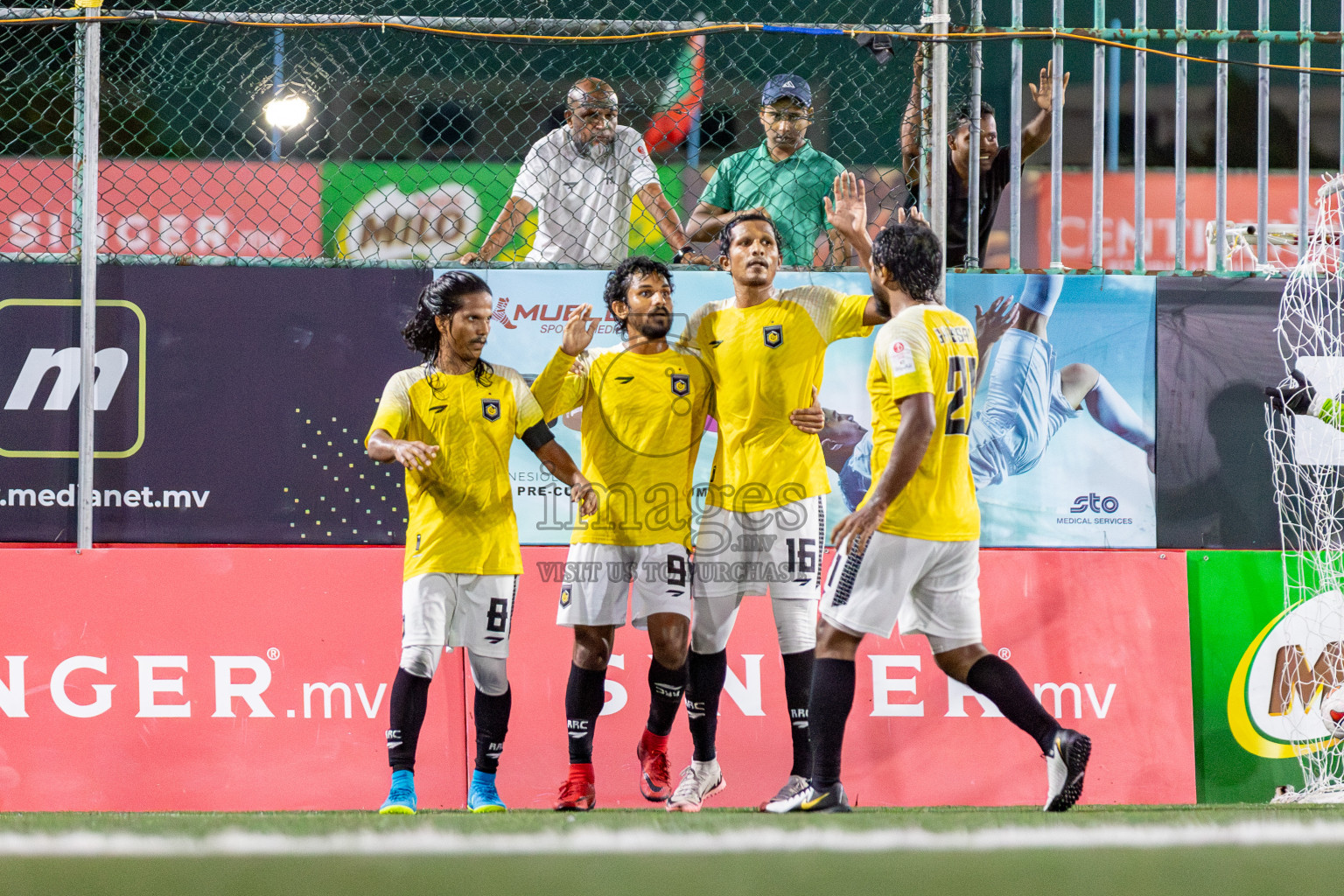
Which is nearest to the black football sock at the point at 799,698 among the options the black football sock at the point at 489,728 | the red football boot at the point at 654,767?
the red football boot at the point at 654,767

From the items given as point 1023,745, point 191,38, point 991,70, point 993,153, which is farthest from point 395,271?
point 991,70

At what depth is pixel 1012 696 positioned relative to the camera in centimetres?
433

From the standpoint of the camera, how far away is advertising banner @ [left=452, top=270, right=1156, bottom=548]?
5621 mm

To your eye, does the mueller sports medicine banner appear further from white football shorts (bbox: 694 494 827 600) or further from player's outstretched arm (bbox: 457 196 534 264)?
white football shorts (bbox: 694 494 827 600)

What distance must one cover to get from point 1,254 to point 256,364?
49.1 inches

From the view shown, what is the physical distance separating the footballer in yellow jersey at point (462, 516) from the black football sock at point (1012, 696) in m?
1.67

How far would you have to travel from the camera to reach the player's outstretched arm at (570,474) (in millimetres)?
4895

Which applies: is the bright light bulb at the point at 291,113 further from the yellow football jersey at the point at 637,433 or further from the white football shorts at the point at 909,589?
the white football shorts at the point at 909,589

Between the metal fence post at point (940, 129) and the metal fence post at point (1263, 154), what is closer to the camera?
the metal fence post at point (940, 129)

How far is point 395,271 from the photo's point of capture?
563 cm

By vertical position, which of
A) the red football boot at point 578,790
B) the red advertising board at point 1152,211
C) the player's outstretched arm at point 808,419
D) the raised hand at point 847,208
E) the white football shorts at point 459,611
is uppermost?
the red advertising board at point 1152,211

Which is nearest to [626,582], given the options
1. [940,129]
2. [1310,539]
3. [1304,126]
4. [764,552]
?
[764,552]

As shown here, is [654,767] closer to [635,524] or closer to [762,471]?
[635,524]

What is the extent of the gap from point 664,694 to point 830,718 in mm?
840
